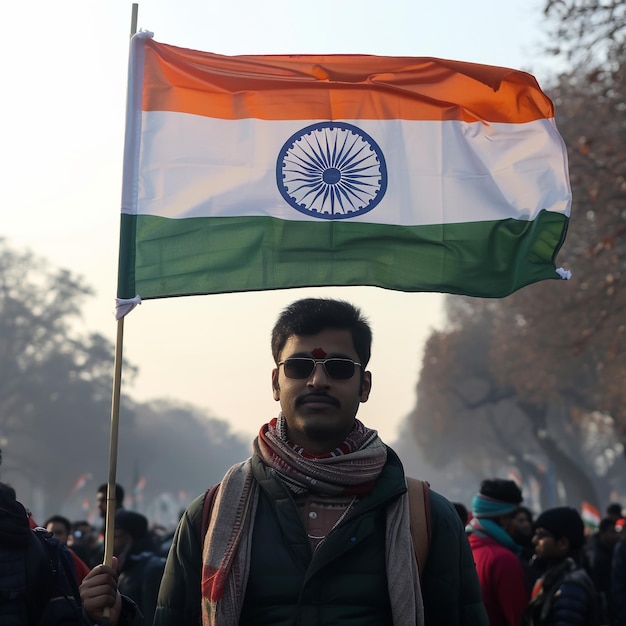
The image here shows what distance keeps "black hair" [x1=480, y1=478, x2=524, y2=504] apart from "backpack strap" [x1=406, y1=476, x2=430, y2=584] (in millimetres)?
3783

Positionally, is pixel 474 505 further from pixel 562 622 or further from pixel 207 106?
pixel 207 106

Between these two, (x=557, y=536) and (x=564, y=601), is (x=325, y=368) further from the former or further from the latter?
(x=557, y=536)

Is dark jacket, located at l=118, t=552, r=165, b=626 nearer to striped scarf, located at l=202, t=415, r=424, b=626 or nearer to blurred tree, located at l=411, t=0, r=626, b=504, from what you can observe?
striped scarf, located at l=202, t=415, r=424, b=626

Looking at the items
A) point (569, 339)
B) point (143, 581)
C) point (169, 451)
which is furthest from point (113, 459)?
point (169, 451)

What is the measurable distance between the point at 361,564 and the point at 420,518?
0.26 meters

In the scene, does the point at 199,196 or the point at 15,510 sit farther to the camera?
the point at 199,196

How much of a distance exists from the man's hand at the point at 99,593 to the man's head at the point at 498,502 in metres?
3.94

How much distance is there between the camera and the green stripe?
4914 millimetres

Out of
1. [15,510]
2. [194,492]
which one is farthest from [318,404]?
[194,492]

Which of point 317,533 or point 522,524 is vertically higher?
point 522,524

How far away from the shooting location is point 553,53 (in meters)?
16.3

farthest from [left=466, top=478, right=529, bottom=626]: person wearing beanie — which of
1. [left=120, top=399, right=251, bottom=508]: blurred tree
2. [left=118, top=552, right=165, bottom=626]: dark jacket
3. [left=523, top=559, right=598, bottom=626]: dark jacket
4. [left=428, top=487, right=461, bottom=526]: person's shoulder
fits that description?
[left=120, top=399, right=251, bottom=508]: blurred tree

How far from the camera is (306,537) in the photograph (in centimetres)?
386

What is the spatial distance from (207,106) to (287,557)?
2204 mm
